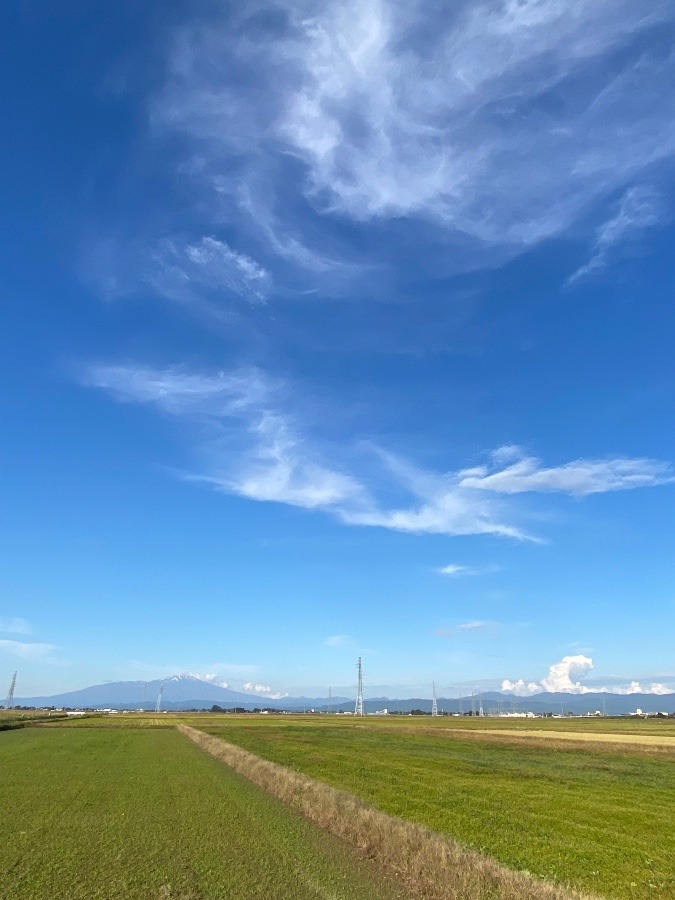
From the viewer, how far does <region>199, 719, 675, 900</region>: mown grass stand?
55.7 ft

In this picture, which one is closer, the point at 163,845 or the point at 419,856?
the point at 419,856

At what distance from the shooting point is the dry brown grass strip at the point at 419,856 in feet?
45.1

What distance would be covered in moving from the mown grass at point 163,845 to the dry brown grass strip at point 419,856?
31.6 inches

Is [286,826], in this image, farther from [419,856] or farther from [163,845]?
[419,856]

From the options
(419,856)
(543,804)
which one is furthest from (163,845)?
(543,804)

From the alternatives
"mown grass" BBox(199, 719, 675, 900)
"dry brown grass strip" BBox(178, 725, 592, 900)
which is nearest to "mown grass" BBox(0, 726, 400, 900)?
"dry brown grass strip" BBox(178, 725, 592, 900)

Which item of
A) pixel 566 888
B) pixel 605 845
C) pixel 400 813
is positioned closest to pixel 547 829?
pixel 605 845

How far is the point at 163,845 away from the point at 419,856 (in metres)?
8.07

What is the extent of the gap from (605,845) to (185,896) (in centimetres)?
1454

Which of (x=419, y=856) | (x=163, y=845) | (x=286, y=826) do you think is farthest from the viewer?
(x=286, y=826)

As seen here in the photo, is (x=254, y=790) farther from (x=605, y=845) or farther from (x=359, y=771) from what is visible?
(x=605, y=845)

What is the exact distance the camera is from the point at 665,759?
55312 millimetres

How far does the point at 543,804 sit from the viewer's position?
28.0 m

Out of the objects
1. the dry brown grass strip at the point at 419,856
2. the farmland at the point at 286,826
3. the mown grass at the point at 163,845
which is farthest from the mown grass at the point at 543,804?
the mown grass at the point at 163,845
